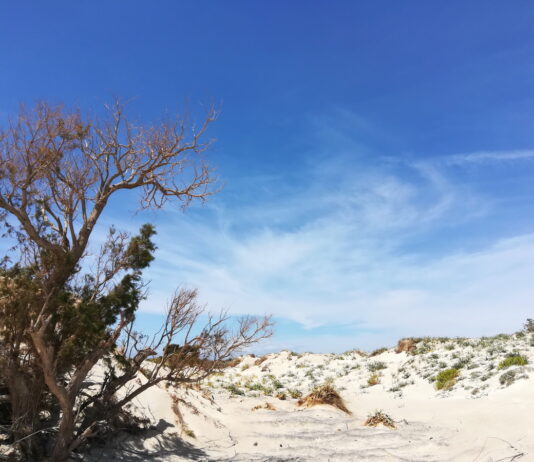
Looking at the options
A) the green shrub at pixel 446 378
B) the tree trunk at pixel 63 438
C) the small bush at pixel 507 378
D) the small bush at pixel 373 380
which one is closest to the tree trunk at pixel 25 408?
the tree trunk at pixel 63 438

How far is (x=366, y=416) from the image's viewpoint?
14867 mm

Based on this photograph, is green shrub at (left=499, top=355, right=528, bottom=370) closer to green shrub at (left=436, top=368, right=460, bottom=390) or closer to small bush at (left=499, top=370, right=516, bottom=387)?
small bush at (left=499, top=370, right=516, bottom=387)

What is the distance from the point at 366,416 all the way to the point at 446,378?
207 inches

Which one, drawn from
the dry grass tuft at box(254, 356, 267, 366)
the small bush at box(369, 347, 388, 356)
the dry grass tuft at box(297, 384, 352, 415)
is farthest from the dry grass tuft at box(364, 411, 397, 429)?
the dry grass tuft at box(254, 356, 267, 366)

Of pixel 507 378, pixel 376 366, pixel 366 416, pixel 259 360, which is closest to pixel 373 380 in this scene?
pixel 376 366

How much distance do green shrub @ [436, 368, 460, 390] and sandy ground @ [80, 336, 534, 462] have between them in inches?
14.6

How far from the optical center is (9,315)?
8.47m

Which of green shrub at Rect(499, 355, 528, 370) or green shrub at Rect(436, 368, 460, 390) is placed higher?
green shrub at Rect(499, 355, 528, 370)

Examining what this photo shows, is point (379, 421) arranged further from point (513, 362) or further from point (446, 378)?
point (513, 362)

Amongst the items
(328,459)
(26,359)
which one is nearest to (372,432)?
(328,459)

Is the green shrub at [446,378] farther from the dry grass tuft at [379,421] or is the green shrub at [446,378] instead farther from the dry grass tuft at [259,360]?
the dry grass tuft at [259,360]

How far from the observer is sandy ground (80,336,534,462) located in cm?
938

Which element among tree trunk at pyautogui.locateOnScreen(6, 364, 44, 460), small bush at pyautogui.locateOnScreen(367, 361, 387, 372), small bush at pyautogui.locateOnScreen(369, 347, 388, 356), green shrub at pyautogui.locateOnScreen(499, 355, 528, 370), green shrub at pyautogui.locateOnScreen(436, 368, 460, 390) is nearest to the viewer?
tree trunk at pyautogui.locateOnScreen(6, 364, 44, 460)

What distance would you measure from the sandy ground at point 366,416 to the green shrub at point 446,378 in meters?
0.37
